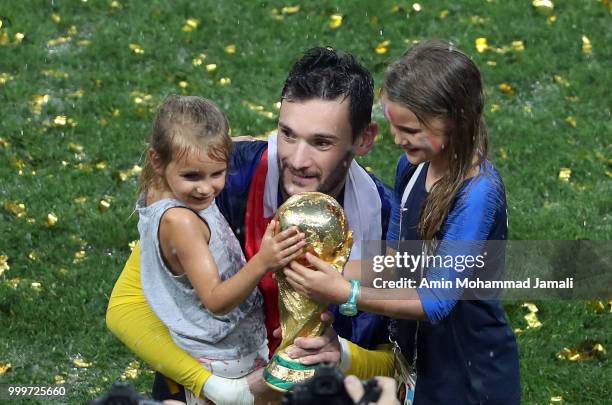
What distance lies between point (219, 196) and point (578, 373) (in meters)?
2.50

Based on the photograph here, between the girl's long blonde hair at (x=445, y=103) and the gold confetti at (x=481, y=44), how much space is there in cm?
546

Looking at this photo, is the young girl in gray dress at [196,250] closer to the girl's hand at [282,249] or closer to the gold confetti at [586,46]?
A: the girl's hand at [282,249]

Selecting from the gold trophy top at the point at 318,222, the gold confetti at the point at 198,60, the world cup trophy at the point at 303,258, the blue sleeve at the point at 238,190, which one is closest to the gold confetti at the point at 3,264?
the blue sleeve at the point at 238,190

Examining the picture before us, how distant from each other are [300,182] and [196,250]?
0.50m

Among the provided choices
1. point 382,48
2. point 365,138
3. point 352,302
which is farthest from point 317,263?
point 382,48

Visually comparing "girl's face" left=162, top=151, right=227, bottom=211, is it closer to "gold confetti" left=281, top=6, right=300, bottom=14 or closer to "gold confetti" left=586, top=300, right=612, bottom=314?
"gold confetti" left=586, top=300, right=612, bottom=314

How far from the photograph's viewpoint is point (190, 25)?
9.68 metres

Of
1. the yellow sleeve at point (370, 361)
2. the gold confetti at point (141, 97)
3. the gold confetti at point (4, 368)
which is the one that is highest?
the yellow sleeve at point (370, 361)

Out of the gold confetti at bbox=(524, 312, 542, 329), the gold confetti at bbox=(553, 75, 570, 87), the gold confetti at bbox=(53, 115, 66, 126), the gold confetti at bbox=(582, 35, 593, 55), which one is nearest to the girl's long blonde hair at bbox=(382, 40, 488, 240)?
the gold confetti at bbox=(524, 312, 542, 329)

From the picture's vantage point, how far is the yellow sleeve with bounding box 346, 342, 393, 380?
4.29m

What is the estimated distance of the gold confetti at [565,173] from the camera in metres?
7.89

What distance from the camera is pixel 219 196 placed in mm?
4520

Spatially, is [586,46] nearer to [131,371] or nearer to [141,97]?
[141,97]

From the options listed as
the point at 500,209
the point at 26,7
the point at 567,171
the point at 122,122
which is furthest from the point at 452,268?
the point at 26,7
